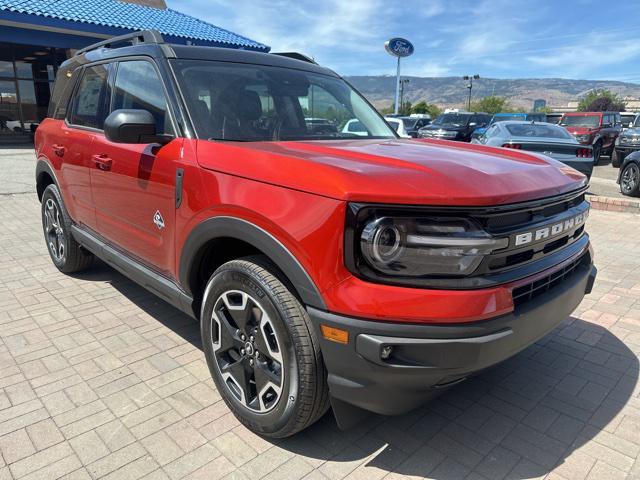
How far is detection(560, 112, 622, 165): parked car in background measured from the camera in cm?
1786

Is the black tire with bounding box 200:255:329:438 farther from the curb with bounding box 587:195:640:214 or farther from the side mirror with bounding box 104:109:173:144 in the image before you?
the curb with bounding box 587:195:640:214

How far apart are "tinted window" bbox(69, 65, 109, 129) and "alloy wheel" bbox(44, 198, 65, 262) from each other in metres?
0.96

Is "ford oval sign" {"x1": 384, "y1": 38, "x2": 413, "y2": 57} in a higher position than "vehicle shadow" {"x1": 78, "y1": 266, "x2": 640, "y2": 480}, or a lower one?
higher

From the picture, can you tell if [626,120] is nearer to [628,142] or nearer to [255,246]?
[628,142]

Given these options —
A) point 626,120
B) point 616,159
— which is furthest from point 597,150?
point 626,120

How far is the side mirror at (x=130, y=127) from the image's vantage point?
8.62ft

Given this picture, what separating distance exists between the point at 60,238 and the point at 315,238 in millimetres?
3686

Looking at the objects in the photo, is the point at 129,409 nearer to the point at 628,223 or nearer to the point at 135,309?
the point at 135,309

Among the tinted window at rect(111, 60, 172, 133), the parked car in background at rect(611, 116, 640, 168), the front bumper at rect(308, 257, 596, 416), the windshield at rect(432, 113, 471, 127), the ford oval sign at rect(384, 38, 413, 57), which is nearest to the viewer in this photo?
the front bumper at rect(308, 257, 596, 416)

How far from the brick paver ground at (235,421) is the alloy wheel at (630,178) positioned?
271 inches

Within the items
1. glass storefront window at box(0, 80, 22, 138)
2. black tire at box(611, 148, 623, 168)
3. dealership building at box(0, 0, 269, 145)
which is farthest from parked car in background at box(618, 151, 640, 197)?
glass storefront window at box(0, 80, 22, 138)

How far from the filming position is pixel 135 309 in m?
3.98

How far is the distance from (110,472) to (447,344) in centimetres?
162

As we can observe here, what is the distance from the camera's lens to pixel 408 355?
1.86m
